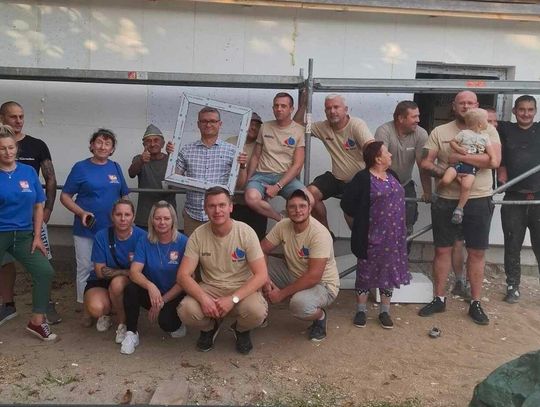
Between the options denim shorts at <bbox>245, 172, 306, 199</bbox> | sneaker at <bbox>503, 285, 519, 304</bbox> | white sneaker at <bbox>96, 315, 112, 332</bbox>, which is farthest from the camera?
sneaker at <bbox>503, 285, 519, 304</bbox>

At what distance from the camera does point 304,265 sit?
4125 mm

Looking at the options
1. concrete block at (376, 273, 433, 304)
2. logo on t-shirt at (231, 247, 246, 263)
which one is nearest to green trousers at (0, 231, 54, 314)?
logo on t-shirt at (231, 247, 246, 263)

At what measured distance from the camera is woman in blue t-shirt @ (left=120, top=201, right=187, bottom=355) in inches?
154

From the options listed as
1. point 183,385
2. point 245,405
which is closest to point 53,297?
point 183,385

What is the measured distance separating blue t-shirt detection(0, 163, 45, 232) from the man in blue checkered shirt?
1204 millimetres

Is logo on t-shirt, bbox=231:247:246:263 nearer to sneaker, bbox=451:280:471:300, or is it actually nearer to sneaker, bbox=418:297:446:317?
sneaker, bbox=418:297:446:317

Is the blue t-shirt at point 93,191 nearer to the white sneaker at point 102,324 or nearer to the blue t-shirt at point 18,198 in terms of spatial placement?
the blue t-shirt at point 18,198

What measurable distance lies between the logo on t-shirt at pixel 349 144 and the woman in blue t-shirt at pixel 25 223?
2.68m

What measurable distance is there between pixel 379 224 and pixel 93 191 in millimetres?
2435

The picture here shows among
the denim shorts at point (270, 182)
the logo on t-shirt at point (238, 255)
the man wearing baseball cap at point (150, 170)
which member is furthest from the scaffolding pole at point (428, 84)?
the logo on t-shirt at point (238, 255)

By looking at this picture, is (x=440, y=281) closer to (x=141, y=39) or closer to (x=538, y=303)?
(x=538, y=303)

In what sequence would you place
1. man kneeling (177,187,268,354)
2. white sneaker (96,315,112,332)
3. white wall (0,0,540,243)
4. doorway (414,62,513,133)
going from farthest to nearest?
doorway (414,62,513,133), white wall (0,0,540,243), white sneaker (96,315,112,332), man kneeling (177,187,268,354)

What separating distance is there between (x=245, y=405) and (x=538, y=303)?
3430 mm

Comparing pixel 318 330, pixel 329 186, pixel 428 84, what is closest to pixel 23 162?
pixel 329 186
